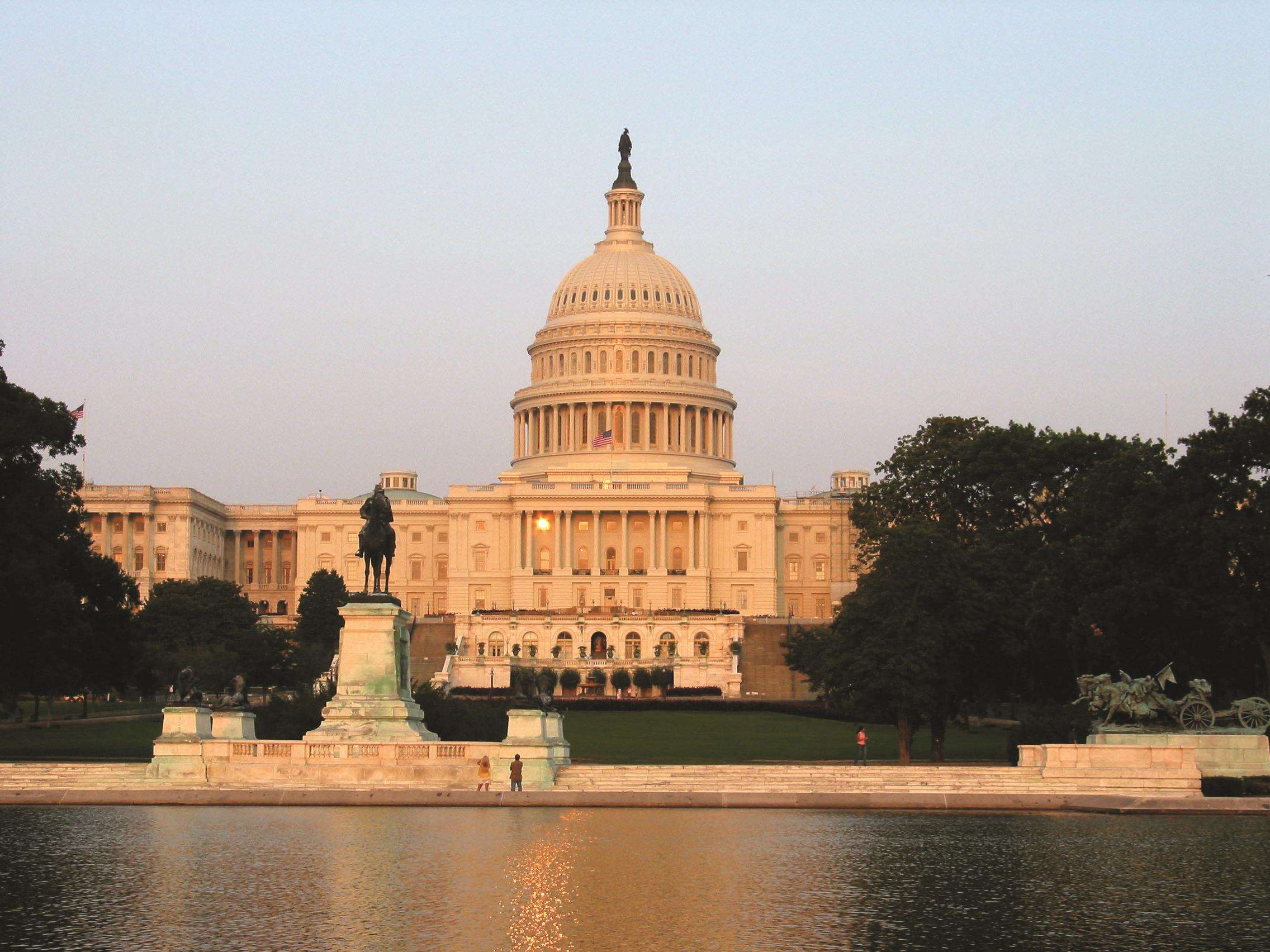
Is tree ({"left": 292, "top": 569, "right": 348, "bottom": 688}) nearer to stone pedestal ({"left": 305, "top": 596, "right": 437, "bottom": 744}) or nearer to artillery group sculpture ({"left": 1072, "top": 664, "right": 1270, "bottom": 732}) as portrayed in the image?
stone pedestal ({"left": 305, "top": 596, "right": 437, "bottom": 744})

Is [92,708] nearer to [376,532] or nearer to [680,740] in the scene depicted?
[680,740]

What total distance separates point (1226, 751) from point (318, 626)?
79.1 metres

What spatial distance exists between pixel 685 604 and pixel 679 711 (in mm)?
55293

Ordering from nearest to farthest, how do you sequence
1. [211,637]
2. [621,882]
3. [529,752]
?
[621,882] → [529,752] → [211,637]

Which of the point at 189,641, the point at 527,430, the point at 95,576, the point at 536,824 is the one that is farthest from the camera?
the point at 527,430

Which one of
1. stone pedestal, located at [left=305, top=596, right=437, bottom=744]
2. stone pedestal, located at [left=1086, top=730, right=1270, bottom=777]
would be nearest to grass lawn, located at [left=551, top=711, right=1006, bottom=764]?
stone pedestal, located at [left=305, top=596, right=437, bottom=744]

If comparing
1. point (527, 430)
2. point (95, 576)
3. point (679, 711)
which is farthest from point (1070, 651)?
point (527, 430)

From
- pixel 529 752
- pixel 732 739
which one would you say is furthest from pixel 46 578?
pixel 732 739

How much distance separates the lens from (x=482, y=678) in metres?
110

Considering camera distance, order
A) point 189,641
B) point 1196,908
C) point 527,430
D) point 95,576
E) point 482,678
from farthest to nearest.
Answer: point 527,430
point 482,678
point 189,641
point 95,576
point 1196,908

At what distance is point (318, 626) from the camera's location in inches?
4515

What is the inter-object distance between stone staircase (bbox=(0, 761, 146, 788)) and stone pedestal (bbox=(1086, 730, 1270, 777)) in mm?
21714

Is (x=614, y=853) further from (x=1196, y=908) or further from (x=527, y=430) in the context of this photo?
(x=527, y=430)

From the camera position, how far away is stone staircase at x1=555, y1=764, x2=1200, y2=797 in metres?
41.1
